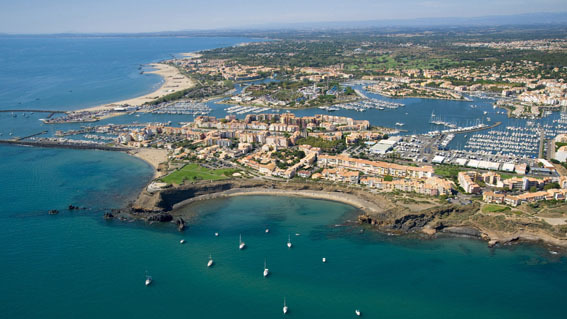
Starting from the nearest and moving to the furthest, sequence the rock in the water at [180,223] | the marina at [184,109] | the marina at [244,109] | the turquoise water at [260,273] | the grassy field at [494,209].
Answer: the turquoise water at [260,273] → the rock in the water at [180,223] → the grassy field at [494,209] → the marina at [244,109] → the marina at [184,109]

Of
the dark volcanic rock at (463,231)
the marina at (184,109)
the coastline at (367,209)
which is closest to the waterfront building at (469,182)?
the coastline at (367,209)

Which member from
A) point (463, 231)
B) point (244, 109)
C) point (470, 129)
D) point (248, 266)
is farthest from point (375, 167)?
point (244, 109)

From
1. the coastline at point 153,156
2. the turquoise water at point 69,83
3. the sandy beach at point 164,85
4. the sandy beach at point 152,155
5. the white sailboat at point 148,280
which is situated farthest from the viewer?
the turquoise water at point 69,83

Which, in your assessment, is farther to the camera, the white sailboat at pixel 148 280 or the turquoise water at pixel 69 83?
the turquoise water at pixel 69 83

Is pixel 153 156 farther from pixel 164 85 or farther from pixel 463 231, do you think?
pixel 164 85

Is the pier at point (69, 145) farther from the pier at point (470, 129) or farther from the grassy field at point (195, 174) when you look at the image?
the pier at point (470, 129)

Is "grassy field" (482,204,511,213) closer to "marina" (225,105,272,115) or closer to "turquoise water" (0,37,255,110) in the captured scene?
"marina" (225,105,272,115)

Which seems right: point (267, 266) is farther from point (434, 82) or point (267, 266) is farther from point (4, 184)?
point (434, 82)
